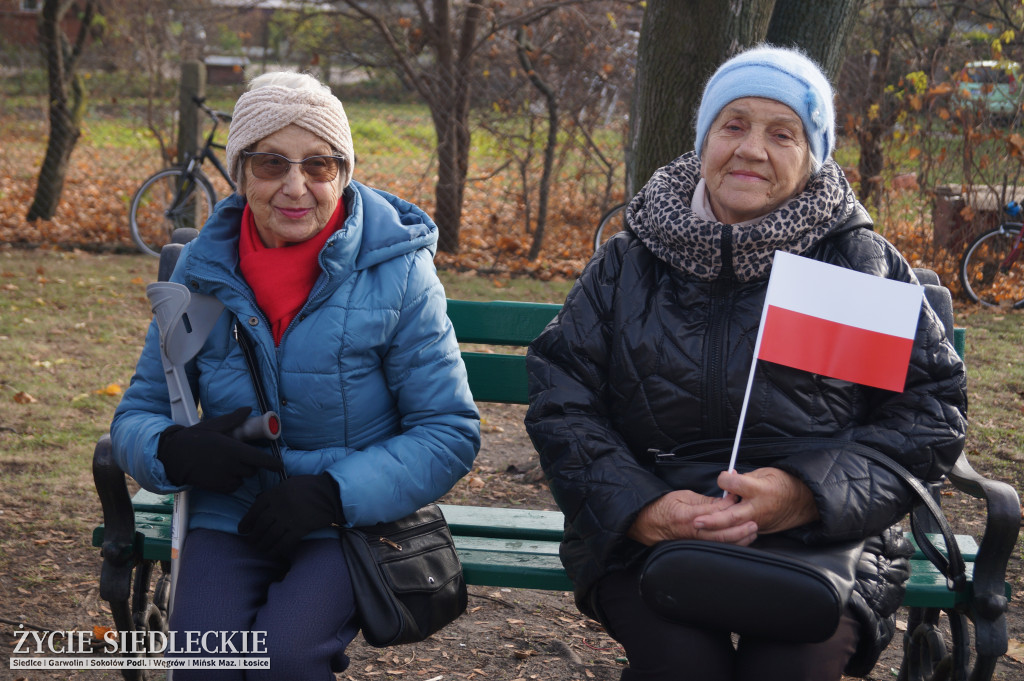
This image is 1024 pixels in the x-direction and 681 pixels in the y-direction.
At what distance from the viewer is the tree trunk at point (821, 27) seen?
407 cm

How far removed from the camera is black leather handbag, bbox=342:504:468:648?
2.37 metres

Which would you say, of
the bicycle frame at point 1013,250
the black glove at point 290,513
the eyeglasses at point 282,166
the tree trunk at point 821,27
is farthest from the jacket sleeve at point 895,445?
the bicycle frame at point 1013,250

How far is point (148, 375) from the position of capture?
2621 millimetres

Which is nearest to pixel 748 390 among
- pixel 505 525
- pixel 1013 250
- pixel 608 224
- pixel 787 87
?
pixel 787 87

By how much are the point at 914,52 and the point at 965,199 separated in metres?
1.58

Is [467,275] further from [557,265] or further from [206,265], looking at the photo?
[206,265]

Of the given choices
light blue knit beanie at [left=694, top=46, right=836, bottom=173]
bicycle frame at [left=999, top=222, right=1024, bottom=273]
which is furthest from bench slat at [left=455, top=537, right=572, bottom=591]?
bicycle frame at [left=999, top=222, right=1024, bottom=273]

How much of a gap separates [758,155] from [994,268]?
6.86m

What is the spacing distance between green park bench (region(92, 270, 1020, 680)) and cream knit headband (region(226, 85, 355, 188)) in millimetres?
→ 865

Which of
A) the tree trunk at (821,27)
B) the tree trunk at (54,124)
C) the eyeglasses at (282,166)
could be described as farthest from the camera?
the tree trunk at (54,124)

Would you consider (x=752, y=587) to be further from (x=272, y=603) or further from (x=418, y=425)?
(x=272, y=603)

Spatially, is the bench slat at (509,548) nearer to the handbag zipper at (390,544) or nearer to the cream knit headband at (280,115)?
the handbag zipper at (390,544)

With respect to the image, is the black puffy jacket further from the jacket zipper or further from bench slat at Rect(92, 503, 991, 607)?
bench slat at Rect(92, 503, 991, 607)

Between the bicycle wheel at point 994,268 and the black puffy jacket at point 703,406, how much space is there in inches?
251
